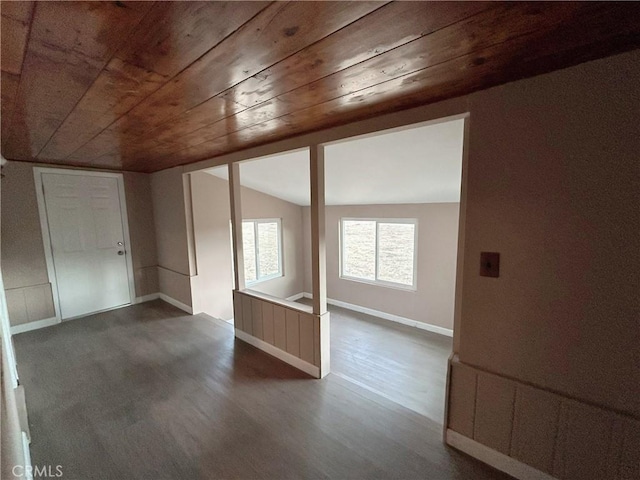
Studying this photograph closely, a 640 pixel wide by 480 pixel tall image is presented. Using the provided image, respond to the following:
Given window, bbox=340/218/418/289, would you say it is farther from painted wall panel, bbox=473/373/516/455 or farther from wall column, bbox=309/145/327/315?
painted wall panel, bbox=473/373/516/455

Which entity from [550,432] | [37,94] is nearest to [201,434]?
[550,432]

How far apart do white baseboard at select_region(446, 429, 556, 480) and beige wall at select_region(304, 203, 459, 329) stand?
280 centimetres

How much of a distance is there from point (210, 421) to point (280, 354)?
2.78 ft

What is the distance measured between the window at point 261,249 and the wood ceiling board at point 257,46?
12.1 feet

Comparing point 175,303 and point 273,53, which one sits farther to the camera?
point 175,303

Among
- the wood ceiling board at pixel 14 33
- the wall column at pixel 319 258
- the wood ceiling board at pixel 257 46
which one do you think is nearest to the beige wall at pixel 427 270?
the wall column at pixel 319 258

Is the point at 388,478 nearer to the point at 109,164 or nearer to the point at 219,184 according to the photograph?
the point at 219,184

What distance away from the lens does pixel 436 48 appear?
0.94 m

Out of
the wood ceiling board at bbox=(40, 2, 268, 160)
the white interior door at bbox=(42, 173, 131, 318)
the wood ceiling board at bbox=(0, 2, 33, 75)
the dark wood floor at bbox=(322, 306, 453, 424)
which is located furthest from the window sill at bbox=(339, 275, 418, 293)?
the wood ceiling board at bbox=(0, 2, 33, 75)

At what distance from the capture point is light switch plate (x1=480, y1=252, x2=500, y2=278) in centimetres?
136

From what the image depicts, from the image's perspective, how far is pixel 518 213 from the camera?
50.4 inches

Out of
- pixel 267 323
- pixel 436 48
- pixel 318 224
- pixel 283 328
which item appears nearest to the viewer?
pixel 436 48

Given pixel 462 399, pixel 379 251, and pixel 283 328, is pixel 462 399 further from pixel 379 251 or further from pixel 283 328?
pixel 379 251

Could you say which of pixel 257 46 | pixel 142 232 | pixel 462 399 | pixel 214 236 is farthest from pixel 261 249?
pixel 257 46
